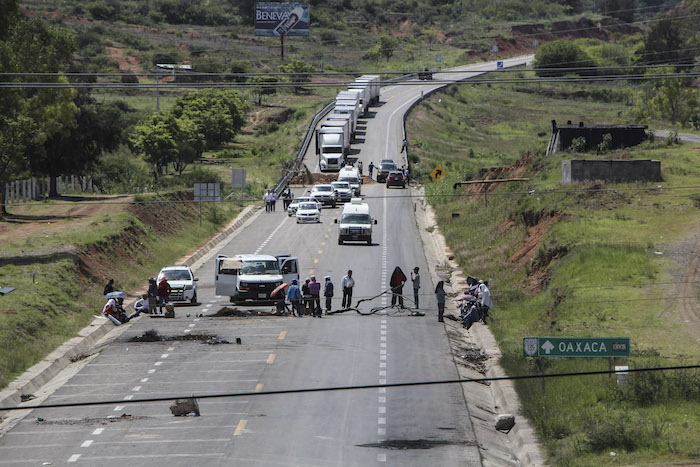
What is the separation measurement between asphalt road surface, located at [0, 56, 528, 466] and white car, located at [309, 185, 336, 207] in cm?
2904

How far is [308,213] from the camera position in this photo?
65125mm

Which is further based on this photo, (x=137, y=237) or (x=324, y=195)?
(x=324, y=195)

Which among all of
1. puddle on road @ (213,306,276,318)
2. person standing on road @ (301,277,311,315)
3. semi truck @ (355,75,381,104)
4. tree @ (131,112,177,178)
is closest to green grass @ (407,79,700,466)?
A: person standing on road @ (301,277,311,315)

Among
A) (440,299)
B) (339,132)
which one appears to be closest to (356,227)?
(440,299)

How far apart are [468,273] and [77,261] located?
1868 cm

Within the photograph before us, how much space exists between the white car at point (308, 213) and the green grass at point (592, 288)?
839 cm

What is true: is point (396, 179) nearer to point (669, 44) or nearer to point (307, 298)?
point (307, 298)

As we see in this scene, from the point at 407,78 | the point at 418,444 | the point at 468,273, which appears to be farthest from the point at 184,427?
the point at 407,78

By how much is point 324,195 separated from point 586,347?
165 ft

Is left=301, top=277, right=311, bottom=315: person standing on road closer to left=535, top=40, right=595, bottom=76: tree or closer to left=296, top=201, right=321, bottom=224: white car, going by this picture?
left=296, top=201, right=321, bottom=224: white car

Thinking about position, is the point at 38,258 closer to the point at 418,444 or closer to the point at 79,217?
the point at 79,217

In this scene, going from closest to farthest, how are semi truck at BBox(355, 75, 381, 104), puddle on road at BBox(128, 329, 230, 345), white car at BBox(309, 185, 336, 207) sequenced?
puddle on road at BBox(128, 329, 230, 345), white car at BBox(309, 185, 336, 207), semi truck at BBox(355, 75, 381, 104)

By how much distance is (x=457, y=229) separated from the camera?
60.5m

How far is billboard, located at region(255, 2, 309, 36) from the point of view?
169125 millimetres
